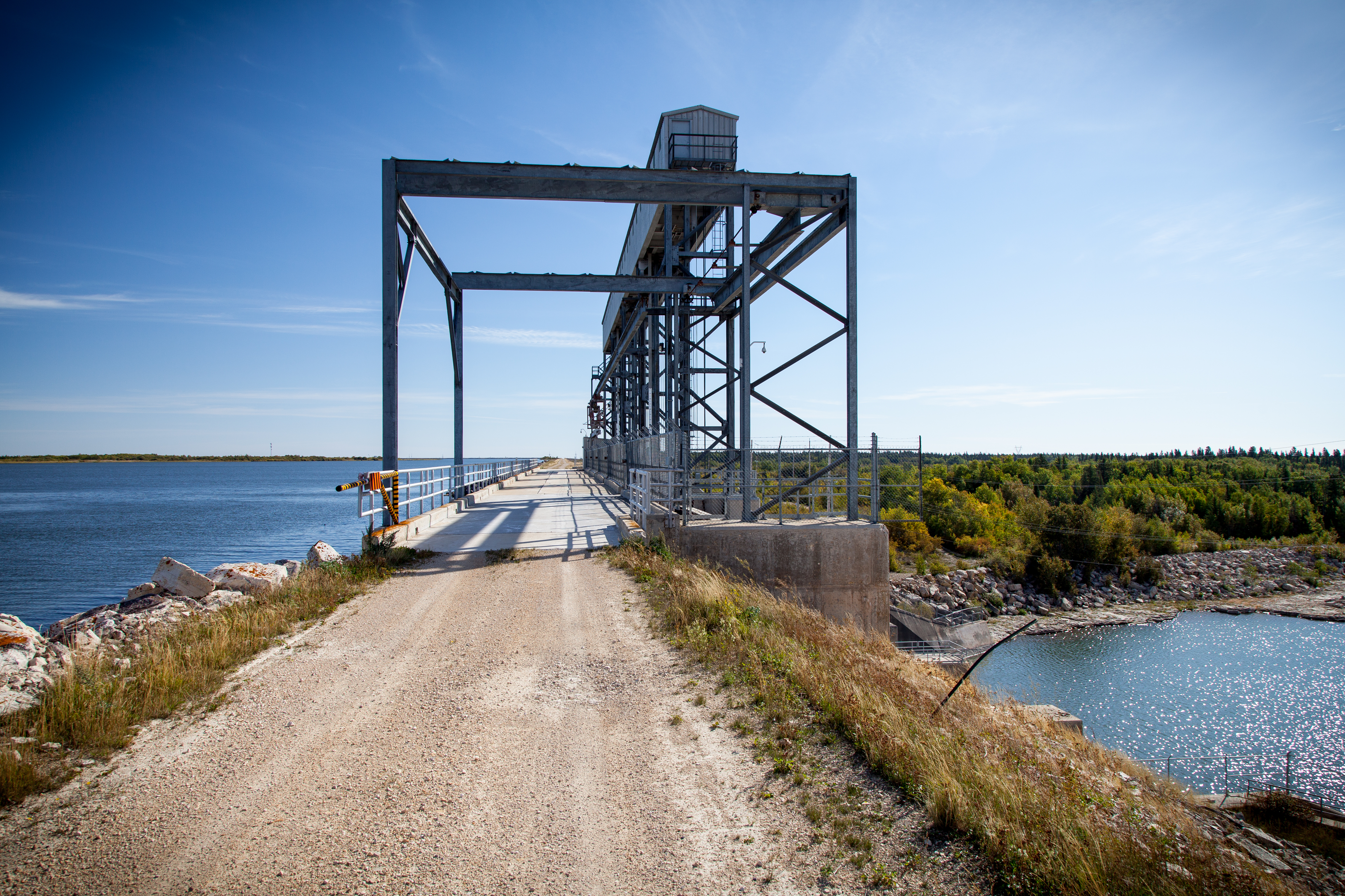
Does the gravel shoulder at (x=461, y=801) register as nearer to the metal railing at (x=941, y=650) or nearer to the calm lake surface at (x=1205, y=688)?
the calm lake surface at (x=1205, y=688)

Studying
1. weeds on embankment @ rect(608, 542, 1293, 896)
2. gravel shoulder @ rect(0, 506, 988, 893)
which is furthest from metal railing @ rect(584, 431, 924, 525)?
gravel shoulder @ rect(0, 506, 988, 893)

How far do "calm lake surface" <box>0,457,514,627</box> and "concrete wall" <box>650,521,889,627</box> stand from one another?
1345 cm

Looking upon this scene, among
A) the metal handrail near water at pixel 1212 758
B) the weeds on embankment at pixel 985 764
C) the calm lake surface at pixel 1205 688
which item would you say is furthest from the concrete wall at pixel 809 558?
the metal handrail near water at pixel 1212 758

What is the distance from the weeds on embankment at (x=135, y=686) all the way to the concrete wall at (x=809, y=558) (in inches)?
266

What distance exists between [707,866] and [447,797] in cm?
178

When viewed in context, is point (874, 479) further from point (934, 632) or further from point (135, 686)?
point (934, 632)

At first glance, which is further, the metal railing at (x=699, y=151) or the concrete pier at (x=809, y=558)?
the metal railing at (x=699, y=151)

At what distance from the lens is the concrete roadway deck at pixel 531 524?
13.7 metres

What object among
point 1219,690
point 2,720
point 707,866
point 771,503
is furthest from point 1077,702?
point 2,720

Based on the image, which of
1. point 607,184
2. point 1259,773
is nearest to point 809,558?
point 607,184

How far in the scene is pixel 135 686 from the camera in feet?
18.3

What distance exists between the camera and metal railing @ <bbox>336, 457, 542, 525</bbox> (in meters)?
12.8

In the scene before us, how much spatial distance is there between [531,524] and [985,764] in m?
14.4

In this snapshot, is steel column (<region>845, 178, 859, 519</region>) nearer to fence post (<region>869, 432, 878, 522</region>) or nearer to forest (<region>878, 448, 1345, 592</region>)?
fence post (<region>869, 432, 878, 522</region>)
